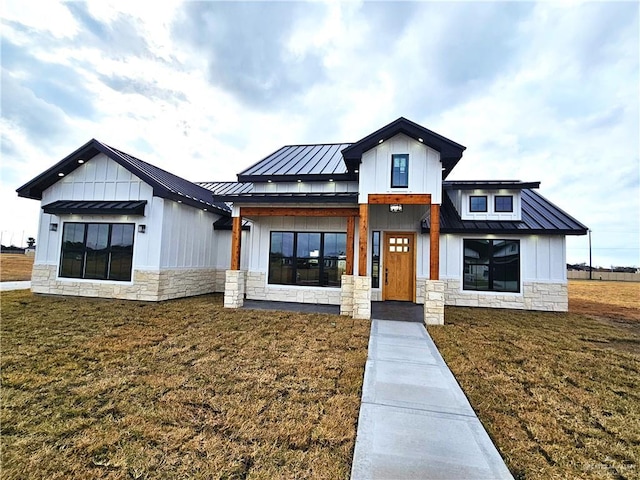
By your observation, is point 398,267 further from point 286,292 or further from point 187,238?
point 187,238

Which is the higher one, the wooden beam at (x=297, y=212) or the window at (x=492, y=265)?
the wooden beam at (x=297, y=212)

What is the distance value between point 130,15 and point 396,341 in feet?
44.1

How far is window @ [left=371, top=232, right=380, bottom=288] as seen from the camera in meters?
10.8

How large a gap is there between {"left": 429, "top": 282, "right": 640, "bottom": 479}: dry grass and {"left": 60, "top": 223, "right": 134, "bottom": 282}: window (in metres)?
10.2

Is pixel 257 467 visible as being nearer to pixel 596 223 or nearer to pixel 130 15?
pixel 130 15

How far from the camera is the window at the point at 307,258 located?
10.1 m

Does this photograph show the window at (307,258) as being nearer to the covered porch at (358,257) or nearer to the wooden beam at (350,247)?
the covered porch at (358,257)

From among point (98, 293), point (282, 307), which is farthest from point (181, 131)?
point (282, 307)

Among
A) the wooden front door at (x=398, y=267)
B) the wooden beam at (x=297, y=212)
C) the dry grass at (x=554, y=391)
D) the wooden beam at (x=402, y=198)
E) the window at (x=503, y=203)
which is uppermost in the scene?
the window at (x=503, y=203)

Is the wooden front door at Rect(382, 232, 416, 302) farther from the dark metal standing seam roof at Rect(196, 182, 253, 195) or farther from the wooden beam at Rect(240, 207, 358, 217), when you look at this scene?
the dark metal standing seam roof at Rect(196, 182, 253, 195)

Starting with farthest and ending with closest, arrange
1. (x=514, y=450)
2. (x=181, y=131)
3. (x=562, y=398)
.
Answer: (x=181, y=131)
(x=562, y=398)
(x=514, y=450)

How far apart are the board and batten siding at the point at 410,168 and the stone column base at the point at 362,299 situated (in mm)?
2271

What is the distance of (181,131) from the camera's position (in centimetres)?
1734

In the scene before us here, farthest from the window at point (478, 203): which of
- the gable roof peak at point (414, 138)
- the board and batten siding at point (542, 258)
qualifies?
the gable roof peak at point (414, 138)
